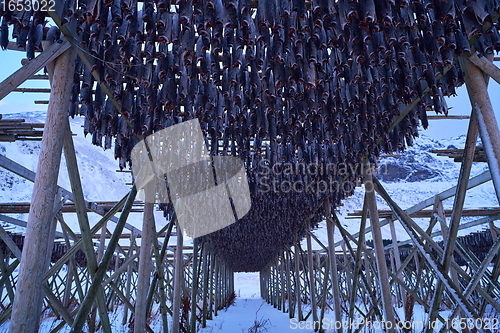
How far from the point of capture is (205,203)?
35.3 feet

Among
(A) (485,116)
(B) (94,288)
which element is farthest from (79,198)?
(A) (485,116)

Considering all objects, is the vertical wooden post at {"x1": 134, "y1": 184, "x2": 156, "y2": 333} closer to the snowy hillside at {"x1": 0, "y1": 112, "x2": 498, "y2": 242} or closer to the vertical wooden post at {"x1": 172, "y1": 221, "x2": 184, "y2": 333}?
the vertical wooden post at {"x1": 172, "y1": 221, "x2": 184, "y2": 333}

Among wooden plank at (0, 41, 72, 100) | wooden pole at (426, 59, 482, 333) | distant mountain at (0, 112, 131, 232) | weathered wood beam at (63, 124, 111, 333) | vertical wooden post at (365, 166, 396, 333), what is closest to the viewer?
wooden plank at (0, 41, 72, 100)

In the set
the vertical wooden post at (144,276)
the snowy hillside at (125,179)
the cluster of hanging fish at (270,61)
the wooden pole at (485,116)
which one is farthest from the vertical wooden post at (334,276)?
the snowy hillside at (125,179)

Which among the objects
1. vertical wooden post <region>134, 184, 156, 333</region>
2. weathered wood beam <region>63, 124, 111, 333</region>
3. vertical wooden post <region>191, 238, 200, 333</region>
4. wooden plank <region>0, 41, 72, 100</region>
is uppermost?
wooden plank <region>0, 41, 72, 100</region>

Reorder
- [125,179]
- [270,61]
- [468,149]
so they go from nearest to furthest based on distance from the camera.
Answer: [270,61]
[468,149]
[125,179]

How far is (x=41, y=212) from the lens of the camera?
3354 mm

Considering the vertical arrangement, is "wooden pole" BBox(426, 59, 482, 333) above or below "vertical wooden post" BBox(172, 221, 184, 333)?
above

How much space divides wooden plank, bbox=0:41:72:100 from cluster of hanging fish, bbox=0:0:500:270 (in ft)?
0.51

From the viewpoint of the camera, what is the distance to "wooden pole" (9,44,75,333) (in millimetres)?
3184

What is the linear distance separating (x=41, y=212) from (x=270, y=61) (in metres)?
2.80

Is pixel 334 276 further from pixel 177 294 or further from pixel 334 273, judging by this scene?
pixel 177 294

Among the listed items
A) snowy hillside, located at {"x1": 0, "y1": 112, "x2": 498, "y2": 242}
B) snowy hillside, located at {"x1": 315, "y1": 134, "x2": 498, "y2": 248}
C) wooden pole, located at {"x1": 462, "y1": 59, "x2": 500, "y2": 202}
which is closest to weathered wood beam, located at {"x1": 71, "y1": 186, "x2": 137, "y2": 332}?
wooden pole, located at {"x1": 462, "y1": 59, "x2": 500, "y2": 202}

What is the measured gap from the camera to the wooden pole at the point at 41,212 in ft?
10.4
